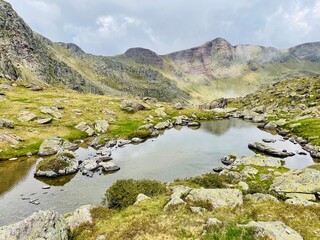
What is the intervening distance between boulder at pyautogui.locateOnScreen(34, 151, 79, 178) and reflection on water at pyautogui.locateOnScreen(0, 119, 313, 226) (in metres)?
2.13

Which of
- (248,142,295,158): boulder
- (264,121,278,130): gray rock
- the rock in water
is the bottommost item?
(248,142,295,158): boulder

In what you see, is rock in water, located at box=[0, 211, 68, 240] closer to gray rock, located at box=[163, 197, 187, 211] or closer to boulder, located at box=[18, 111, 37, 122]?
gray rock, located at box=[163, 197, 187, 211]

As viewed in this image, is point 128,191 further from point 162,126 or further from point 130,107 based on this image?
point 130,107

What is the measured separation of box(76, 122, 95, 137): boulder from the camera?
102 metres

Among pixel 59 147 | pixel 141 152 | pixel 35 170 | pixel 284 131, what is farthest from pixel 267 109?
pixel 35 170

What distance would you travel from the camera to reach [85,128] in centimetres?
10444

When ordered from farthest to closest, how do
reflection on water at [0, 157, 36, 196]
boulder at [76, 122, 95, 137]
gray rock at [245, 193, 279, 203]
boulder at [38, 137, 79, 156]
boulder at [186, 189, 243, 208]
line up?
boulder at [76, 122, 95, 137]
boulder at [38, 137, 79, 156]
reflection on water at [0, 157, 36, 196]
gray rock at [245, 193, 279, 203]
boulder at [186, 189, 243, 208]

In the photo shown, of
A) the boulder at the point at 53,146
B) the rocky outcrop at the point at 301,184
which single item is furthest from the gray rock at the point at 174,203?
the boulder at the point at 53,146

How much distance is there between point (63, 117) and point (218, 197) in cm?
9479

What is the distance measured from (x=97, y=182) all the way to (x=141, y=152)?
1057 inches

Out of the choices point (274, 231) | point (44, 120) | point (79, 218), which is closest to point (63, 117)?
point (44, 120)

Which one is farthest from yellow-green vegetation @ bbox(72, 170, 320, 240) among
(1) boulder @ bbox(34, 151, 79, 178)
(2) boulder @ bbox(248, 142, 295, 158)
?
(2) boulder @ bbox(248, 142, 295, 158)

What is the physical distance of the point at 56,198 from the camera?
1917 inches

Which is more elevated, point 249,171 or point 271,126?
point 271,126
